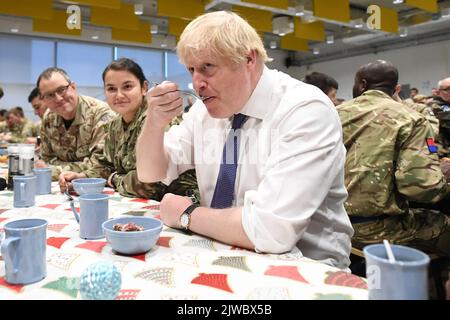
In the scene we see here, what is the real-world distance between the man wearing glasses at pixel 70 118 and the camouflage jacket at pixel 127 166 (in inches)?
16.8

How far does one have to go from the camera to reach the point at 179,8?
6.01 meters

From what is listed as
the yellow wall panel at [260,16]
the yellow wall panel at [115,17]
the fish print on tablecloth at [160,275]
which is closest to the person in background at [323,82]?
the fish print on tablecloth at [160,275]

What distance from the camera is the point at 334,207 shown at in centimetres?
123

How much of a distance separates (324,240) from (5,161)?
2772 mm

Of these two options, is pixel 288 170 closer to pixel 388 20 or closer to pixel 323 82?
pixel 323 82

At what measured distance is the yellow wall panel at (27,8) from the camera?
5801mm

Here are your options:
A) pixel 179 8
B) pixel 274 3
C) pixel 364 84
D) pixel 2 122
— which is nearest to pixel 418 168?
pixel 364 84

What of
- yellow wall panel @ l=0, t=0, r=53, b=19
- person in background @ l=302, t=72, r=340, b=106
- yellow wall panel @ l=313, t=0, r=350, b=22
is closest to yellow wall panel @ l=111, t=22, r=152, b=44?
yellow wall panel @ l=0, t=0, r=53, b=19

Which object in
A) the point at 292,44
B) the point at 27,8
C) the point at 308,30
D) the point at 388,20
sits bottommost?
the point at 27,8

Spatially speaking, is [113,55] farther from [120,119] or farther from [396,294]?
[396,294]

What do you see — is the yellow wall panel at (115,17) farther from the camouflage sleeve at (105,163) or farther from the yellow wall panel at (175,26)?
the camouflage sleeve at (105,163)

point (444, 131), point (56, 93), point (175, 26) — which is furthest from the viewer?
point (175, 26)

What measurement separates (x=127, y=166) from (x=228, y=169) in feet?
3.11
